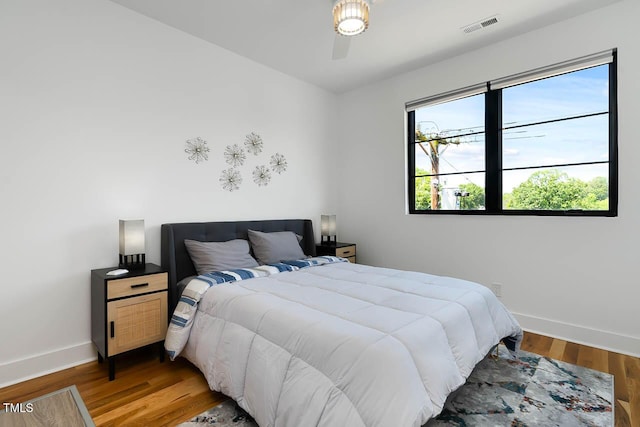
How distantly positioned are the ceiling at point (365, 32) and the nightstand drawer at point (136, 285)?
225cm

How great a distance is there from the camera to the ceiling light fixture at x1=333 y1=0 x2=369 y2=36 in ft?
6.60

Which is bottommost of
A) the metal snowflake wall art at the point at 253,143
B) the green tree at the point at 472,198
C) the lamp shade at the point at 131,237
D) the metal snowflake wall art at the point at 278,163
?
the lamp shade at the point at 131,237

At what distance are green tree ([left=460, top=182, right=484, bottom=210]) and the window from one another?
1 cm

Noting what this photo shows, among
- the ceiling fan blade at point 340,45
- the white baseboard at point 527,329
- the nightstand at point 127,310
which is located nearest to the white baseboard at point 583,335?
the white baseboard at point 527,329

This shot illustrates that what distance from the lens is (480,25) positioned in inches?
117

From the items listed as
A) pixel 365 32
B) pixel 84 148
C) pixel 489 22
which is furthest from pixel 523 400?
pixel 84 148

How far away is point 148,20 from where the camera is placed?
2908 mm

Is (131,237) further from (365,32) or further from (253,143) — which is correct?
(365,32)

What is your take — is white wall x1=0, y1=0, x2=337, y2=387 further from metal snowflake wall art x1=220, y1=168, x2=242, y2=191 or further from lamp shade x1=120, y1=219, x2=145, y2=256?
lamp shade x1=120, y1=219, x2=145, y2=256

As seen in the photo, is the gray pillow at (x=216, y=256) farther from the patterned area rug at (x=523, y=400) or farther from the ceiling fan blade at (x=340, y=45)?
the ceiling fan blade at (x=340, y=45)

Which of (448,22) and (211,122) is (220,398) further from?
(448,22)

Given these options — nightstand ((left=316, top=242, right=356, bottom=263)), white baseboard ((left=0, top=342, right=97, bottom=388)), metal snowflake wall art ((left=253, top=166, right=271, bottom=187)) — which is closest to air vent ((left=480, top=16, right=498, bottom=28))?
metal snowflake wall art ((left=253, top=166, right=271, bottom=187))

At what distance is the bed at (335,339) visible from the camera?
1.36 metres

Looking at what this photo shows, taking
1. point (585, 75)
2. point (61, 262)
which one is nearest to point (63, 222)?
point (61, 262)
